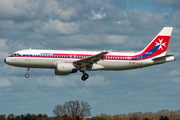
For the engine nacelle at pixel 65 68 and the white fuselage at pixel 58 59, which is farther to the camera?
the white fuselage at pixel 58 59

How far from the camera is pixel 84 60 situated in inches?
2347

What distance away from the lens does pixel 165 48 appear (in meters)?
69.1

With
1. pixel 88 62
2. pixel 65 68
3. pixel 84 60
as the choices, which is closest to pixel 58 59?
pixel 65 68

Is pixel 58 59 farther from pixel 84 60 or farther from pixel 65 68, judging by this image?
pixel 84 60

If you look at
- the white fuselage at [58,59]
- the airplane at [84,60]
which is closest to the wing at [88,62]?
the airplane at [84,60]

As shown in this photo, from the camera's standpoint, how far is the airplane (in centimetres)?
6019

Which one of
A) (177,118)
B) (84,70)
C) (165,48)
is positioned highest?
(165,48)

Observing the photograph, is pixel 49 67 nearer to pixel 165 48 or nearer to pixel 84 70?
pixel 84 70

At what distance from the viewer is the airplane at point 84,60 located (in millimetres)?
60188

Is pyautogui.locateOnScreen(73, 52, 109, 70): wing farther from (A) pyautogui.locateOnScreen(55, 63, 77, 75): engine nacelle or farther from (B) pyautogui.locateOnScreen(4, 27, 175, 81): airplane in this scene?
(A) pyautogui.locateOnScreen(55, 63, 77, 75): engine nacelle

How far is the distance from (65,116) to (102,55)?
85.7 m

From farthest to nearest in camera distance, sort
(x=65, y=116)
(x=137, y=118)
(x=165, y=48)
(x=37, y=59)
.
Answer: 1. (x=65, y=116)
2. (x=137, y=118)
3. (x=165, y=48)
4. (x=37, y=59)

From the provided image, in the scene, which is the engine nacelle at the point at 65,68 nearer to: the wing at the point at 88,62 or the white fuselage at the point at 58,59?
the wing at the point at 88,62

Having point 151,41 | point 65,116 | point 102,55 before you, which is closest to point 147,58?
point 151,41
